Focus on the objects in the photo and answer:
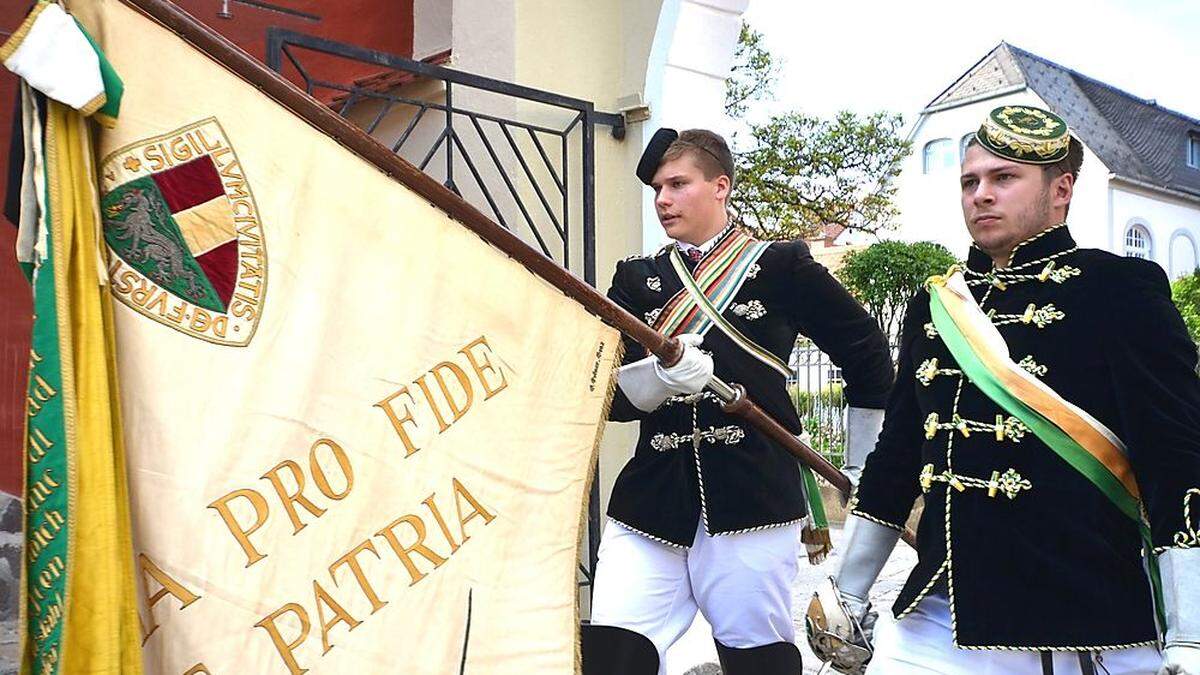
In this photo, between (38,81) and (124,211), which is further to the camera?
(124,211)

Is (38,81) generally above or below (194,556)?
above

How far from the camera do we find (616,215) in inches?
222

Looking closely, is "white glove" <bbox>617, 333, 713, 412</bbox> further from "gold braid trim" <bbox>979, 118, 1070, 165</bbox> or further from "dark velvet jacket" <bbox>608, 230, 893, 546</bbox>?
"gold braid trim" <bbox>979, 118, 1070, 165</bbox>

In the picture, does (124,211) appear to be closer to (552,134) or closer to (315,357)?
(315,357)

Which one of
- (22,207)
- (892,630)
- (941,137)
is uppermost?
(941,137)

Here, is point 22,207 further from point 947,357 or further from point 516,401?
point 947,357

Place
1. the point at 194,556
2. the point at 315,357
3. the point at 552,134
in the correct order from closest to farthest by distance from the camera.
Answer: the point at 194,556 → the point at 315,357 → the point at 552,134

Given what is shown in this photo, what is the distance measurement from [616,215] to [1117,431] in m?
3.51

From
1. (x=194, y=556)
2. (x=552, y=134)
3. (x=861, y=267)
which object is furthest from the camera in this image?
(x=861, y=267)

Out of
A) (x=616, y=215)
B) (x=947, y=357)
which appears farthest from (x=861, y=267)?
(x=947, y=357)

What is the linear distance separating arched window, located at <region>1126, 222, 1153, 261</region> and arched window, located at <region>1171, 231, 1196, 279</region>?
1.52m

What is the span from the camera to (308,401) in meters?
2.24

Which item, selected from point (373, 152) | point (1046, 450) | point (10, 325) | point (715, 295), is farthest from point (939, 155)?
point (373, 152)

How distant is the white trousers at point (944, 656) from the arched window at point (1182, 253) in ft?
126
